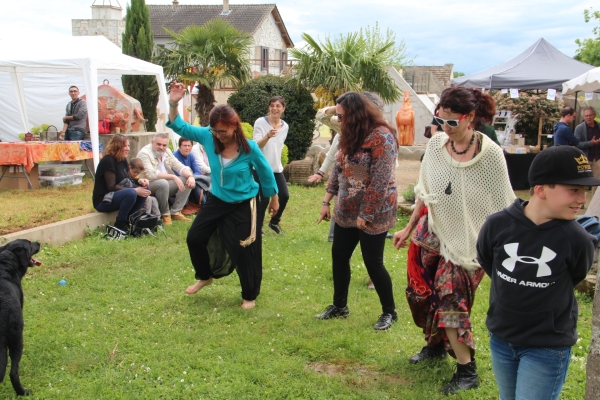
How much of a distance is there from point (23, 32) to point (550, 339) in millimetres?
13335

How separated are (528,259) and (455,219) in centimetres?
112

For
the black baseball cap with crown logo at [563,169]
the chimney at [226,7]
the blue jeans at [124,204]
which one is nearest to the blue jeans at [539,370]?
the black baseball cap with crown logo at [563,169]

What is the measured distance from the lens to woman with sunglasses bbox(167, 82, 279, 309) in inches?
209

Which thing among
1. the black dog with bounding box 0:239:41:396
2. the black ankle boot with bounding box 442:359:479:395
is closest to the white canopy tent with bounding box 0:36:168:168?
the black dog with bounding box 0:239:41:396

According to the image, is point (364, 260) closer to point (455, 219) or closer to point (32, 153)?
point (455, 219)

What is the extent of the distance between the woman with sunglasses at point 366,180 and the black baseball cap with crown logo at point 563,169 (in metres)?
2.03

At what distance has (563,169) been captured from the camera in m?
2.54

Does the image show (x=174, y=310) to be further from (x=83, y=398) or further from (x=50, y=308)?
(x=83, y=398)

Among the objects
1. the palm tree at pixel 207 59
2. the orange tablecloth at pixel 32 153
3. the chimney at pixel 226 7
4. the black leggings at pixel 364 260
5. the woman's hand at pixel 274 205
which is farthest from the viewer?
the chimney at pixel 226 7

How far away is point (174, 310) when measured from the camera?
5449mm

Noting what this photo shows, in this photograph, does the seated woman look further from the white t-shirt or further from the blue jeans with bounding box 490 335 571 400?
the blue jeans with bounding box 490 335 571 400

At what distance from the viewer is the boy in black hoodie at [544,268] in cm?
255

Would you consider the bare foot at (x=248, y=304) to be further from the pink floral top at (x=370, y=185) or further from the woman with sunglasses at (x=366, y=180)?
the pink floral top at (x=370, y=185)

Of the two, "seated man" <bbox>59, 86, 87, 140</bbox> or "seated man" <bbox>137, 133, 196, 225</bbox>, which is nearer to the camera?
"seated man" <bbox>137, 133, 196, 225</bbox>
